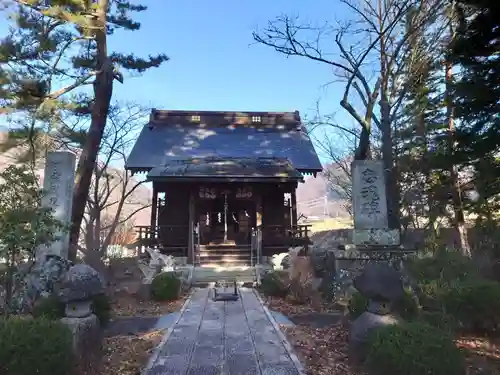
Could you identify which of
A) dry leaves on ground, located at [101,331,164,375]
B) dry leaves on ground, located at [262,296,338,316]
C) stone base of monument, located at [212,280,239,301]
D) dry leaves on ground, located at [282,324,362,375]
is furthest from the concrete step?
dry leaves on ground, located at [101,331,164,375]

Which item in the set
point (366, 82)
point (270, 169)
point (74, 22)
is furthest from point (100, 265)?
point (366, 82)

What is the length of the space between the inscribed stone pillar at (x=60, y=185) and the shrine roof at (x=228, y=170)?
468 cm

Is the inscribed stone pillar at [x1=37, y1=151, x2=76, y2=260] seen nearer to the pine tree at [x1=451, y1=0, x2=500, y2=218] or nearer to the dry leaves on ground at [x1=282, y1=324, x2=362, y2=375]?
the dry leaves on ground at [x1=282, y1=324, x2=362, y2=375]

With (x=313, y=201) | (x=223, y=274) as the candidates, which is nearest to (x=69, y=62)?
(x=223, y=274)

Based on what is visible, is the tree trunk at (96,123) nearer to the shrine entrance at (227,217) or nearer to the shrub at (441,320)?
the shrine entrance at (227,217)

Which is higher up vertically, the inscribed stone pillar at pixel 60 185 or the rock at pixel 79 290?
the inscribed stone pillar at pixel 60 185

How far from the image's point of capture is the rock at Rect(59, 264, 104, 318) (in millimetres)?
4836

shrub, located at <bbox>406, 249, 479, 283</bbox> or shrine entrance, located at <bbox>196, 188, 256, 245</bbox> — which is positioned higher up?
shrine entrance, located at <bbox>196, 188, 256, 245</bbox>

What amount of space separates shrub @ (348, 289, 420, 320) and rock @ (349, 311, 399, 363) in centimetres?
73

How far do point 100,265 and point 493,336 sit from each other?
895 cm

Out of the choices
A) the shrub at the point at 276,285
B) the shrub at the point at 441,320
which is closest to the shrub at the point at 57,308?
the shrub at the point at 276,285

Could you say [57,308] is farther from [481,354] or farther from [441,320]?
[481,354]

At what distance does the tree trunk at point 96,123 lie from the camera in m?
10.5

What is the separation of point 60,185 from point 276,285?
6.04 meters
